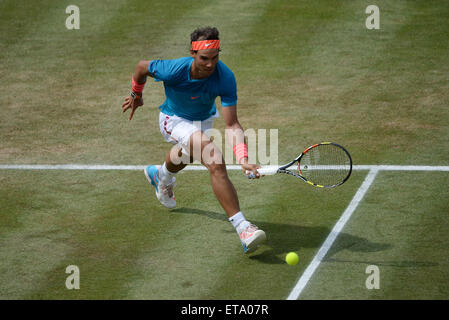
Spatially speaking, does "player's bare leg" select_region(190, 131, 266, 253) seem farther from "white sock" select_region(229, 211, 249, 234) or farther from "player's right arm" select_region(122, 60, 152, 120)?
"player's right arm" select_region(122, 60, 152, 120)

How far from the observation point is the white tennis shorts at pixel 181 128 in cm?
786

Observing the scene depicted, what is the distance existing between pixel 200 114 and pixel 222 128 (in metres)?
2.83

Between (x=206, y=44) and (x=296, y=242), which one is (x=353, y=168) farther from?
(x=206, y=44)

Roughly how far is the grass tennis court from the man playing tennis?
39 centimetres

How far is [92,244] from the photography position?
7723mm

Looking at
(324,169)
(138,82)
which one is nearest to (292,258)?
(324,169)

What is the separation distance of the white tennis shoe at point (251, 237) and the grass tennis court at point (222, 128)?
19 cm

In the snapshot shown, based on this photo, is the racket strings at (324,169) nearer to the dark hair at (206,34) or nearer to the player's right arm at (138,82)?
the dark hair at (206,34)

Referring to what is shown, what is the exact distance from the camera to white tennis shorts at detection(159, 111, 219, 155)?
7.86m

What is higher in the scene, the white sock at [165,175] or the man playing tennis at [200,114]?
the man playing tennis at [200,114]

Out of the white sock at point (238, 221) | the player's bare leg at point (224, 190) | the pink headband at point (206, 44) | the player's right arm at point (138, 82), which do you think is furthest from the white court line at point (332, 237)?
the player's right arm at point (138, 82)

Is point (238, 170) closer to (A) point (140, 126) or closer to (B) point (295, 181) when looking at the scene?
(B) point (295, 181)

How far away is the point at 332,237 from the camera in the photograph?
778 centimetres
